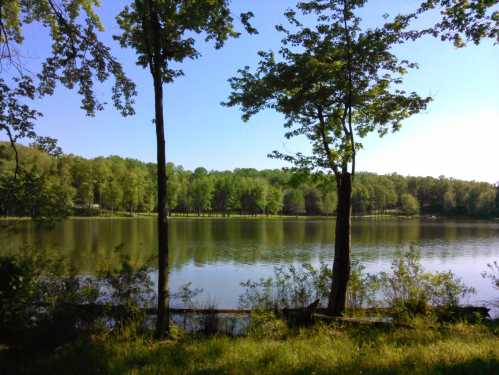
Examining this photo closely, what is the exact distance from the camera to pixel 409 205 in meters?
132

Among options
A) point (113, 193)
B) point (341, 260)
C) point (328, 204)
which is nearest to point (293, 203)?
point (328, 204)

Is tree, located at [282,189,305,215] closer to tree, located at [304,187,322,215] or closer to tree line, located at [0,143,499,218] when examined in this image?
tree line, located at [0,143,499,218]

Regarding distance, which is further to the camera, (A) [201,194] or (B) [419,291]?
(A) [201,194]

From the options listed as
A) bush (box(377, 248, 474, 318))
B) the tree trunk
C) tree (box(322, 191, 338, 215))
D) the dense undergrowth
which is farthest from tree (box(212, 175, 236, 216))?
the tree trunk

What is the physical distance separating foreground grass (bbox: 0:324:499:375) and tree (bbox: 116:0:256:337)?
1.18m

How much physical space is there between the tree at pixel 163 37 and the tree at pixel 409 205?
137803 mm

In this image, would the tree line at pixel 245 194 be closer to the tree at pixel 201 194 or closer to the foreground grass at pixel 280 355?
the tree at pixel 201 194

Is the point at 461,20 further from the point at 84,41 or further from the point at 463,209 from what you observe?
the point at 463,209

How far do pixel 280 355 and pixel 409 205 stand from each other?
455 ft

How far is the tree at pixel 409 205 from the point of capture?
132 m

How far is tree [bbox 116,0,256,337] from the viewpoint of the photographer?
19.3ft

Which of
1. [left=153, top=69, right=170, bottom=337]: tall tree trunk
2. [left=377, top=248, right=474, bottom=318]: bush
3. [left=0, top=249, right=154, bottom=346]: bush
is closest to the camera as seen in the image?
[left=0, top=249, right=154, bottom=346]: bush

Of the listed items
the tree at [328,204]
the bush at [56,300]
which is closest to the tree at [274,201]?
the tree at [328,204]

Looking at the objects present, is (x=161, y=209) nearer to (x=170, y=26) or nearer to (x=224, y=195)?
(x=170, y=26)
